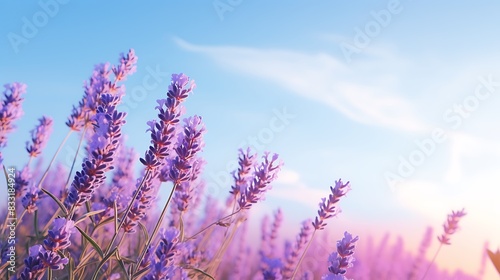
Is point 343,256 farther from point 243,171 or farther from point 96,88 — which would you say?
point 96,88

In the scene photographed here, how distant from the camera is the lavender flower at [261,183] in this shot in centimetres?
271

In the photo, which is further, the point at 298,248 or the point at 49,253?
the point at 298,248

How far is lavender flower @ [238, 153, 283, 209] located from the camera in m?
2.71

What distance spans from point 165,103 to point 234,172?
89 centimetres

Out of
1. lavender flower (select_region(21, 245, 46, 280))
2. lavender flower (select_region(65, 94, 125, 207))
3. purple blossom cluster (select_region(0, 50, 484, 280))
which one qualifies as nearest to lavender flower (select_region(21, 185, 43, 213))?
purple blossom cluster (select_region(0, 50, 484, 280))

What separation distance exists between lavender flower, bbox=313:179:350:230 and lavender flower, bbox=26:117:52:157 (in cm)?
172

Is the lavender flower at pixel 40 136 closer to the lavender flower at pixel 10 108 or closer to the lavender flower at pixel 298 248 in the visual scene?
the lavender flower at pixel 10 108

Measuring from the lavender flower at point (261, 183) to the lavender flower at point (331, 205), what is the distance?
402 mm

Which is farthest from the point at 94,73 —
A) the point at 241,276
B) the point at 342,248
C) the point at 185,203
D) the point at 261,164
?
the point at 241,276

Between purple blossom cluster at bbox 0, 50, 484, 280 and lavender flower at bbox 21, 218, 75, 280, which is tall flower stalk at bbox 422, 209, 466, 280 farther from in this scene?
lavender flower at bbox 21, 218, 75, 280

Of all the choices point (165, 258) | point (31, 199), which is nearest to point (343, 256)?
point (165, 258)

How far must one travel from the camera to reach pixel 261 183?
272 cm

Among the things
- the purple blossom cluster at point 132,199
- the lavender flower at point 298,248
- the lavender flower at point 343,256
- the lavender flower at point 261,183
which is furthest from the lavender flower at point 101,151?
Result: the lavender flower at point 298,248

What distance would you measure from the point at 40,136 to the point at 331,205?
1821 millimetres
